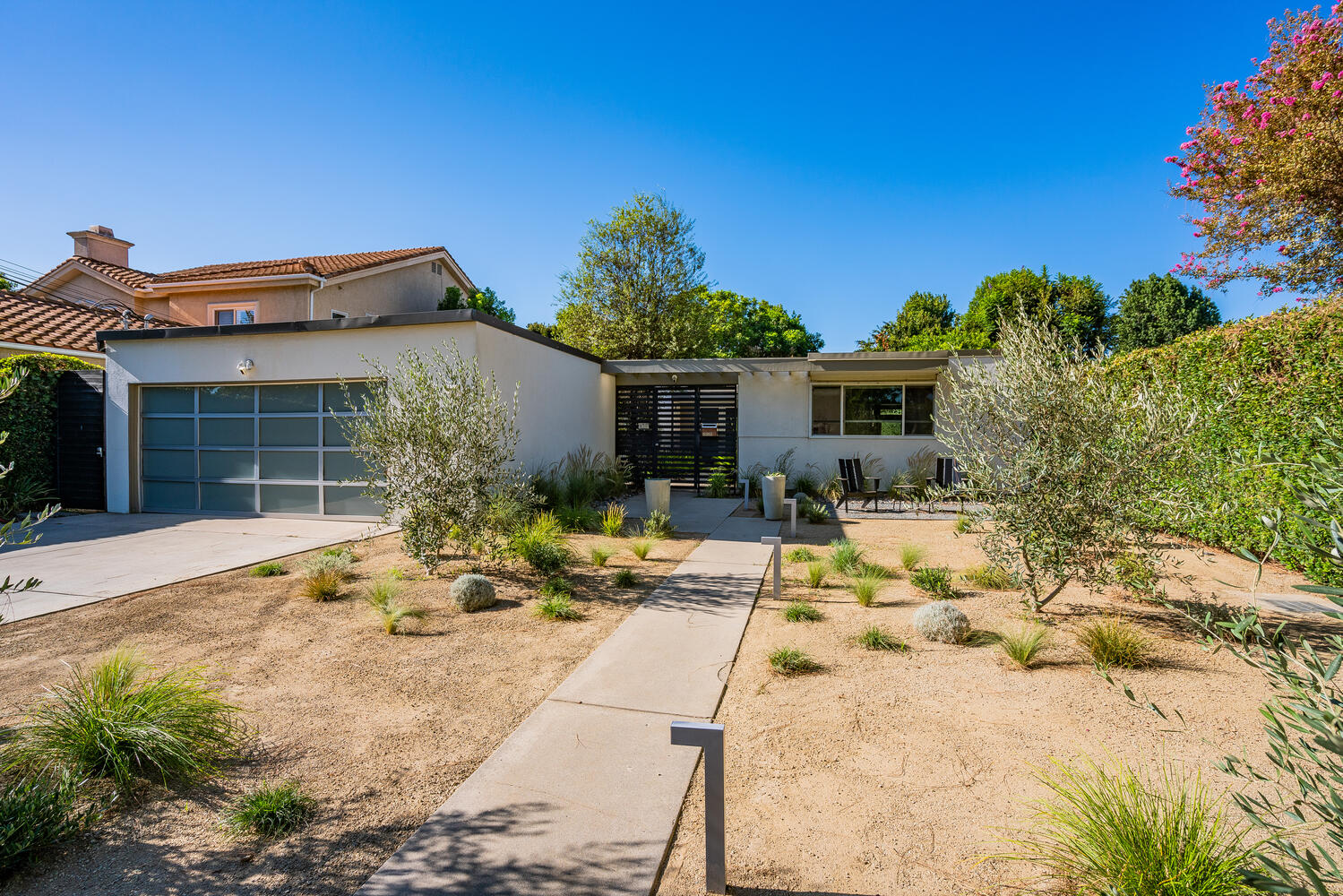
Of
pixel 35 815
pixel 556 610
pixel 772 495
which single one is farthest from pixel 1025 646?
pixel 772 495

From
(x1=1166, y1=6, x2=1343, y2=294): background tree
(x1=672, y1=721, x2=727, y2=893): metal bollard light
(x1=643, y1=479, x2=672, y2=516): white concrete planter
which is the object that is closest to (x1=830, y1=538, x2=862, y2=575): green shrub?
(x1=643, y1=479, x2=672, y2=516): white concrete planter

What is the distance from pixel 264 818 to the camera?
249 cm

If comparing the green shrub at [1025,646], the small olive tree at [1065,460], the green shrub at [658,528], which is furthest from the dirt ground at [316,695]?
the small olive tree at [1065,460]

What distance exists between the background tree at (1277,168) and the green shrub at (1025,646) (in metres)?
8.79

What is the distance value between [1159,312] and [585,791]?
33.3m

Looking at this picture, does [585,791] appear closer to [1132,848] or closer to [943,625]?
[1132,848]

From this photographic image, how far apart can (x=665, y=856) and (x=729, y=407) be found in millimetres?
12691

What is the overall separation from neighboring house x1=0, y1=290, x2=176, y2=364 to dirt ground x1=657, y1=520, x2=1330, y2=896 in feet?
49.6

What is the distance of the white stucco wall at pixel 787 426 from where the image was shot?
14047mm

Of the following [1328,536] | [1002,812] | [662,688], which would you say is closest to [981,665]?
[1002,812]

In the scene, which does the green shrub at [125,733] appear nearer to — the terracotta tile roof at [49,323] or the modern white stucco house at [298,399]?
the modern white stucco house at [298,399]

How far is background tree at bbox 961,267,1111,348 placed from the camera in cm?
2950

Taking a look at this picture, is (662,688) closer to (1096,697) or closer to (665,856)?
(665,856)

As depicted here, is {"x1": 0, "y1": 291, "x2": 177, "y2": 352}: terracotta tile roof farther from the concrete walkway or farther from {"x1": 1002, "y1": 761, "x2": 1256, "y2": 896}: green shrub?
{"x1": 1002, "y1": 761, "x2": 1256, "y2": 896}: green shrub
